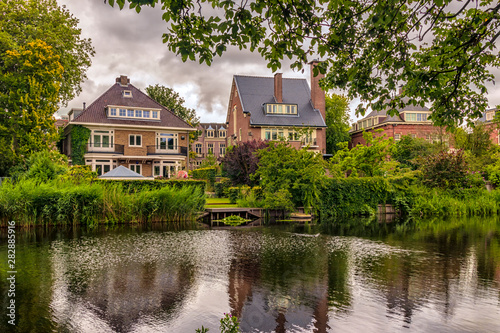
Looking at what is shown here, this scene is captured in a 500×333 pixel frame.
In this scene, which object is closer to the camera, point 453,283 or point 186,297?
point 186,297

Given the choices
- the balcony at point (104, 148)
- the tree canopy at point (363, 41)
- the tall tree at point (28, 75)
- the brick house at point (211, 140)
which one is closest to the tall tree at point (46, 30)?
the tall tree at point (28, 75)

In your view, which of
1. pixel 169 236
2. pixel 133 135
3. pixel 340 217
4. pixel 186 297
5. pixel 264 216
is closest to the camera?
pixel 186 297

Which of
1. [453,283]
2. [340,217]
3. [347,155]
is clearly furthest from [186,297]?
[347,155]

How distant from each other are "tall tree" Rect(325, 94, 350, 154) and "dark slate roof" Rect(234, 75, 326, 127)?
22.8ft

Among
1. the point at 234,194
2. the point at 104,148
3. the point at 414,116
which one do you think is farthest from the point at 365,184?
the point at 414,116

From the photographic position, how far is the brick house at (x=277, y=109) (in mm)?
41000

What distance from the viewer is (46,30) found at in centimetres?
2673

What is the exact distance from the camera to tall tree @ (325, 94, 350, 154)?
50.7 m

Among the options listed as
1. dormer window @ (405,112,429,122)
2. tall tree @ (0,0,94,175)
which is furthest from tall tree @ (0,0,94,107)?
dormer window @ (405,112,429,122)

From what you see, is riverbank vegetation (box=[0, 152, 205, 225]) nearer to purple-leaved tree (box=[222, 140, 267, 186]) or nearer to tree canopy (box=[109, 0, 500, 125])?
purple-leaved tree (box=[222, 140, 267, 186])

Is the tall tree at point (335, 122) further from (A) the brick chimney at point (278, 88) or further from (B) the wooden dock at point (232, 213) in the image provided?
(B) the wooden dock at point (232, 213)

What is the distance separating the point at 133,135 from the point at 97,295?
29426 mm

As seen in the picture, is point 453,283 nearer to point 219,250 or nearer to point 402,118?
point 219,250

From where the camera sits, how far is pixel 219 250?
13.3 metres
